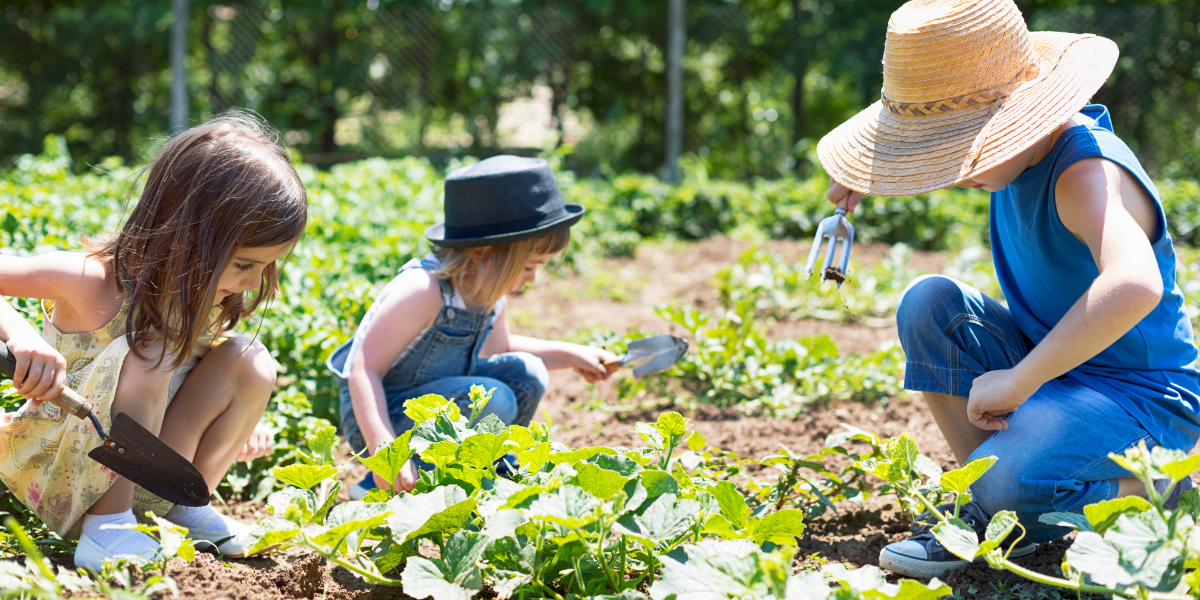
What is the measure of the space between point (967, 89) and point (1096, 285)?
1.40 feet

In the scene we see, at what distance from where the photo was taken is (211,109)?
926cm

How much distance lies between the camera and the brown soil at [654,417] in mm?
1560

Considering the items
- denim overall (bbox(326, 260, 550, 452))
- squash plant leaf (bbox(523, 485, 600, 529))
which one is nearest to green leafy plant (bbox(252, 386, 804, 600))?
squash plant leaf (bbox(523, 485, 600, 529))

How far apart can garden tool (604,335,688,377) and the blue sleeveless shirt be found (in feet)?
3.03

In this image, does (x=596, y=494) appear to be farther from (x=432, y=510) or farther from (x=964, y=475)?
(x=964, y=475)

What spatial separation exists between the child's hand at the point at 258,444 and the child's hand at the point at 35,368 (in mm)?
566

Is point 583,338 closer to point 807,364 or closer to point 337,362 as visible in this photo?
point 807,364

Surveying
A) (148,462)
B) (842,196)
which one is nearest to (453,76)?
(842,196)

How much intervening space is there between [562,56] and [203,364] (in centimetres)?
777

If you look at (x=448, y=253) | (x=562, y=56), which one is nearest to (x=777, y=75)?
(x=562, y=56)

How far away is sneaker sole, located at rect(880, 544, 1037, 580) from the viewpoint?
1685 millimetres

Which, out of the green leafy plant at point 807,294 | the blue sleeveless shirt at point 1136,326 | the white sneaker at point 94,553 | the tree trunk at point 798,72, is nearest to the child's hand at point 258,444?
the white sneaker at point 94,553

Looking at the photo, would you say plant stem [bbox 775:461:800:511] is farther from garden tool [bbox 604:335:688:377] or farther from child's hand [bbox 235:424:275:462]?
child's hand [bbox 235:424:275:462]

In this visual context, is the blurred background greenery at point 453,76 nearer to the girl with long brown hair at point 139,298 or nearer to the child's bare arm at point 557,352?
the child's bare arm at point 557,352
